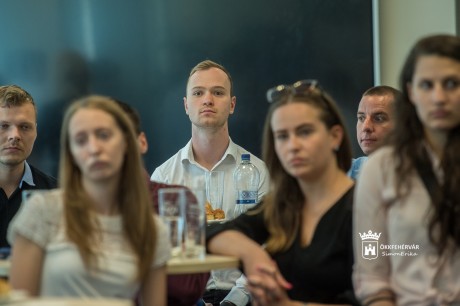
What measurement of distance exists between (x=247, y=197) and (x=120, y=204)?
1.71 m

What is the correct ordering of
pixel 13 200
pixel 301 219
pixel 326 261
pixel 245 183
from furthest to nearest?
pixel 245 183 → pixel 13 200 → pixel 301 219 → pixel 326 261

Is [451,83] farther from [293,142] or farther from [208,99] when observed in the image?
[208,99]

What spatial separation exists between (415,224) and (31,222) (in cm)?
105

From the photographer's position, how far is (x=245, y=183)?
4.04 meters

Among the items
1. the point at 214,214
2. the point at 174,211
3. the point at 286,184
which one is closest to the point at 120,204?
the point at 174,211

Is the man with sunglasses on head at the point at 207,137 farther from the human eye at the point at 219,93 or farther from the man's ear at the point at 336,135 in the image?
the man's ear at the point at 336,135

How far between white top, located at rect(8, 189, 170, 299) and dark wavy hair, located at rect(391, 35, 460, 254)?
2.61 feet

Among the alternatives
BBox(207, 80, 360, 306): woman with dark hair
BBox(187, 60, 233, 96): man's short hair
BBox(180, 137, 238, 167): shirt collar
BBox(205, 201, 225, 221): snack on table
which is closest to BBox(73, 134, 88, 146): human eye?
BBox(207, 80, 360, 306): woman with dark hair

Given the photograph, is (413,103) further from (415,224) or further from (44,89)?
(44,89)

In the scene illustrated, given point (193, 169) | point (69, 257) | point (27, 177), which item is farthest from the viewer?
point (193, 169)

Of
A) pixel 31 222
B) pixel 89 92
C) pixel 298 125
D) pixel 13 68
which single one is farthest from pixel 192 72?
pixel 31 222

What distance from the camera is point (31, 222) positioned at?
6.96ft

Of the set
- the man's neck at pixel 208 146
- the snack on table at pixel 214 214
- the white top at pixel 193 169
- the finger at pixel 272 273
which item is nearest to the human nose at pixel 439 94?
the finger at pixel 272 273

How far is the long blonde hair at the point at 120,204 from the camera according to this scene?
2125 millimetres
